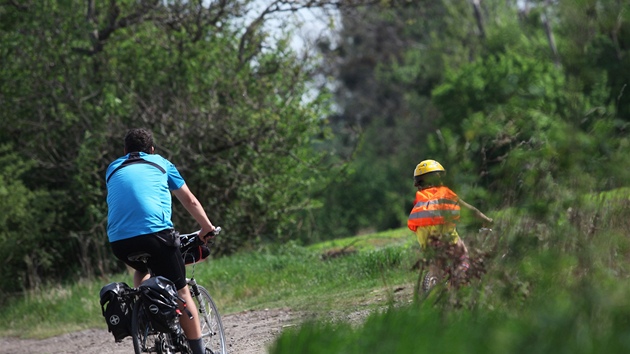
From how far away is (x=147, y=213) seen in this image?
780 centimetres

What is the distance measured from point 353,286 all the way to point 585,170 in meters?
7.18

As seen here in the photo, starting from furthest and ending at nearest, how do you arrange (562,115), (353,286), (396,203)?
(396,203) → (353,286) → (562,115)

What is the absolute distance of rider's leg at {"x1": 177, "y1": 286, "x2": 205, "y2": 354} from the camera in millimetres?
7969

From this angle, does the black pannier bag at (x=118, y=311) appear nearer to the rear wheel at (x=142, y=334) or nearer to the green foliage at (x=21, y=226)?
the rear wheel at (x=142, y=334)

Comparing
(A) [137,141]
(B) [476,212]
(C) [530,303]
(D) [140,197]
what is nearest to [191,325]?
(D) [140,197]

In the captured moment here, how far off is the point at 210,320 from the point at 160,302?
4.05ft

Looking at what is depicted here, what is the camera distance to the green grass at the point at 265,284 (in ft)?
45.0

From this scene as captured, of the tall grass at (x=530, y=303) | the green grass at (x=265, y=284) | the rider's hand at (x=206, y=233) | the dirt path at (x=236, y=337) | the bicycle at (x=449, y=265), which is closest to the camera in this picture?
the tall grass at (x=530, y=303)

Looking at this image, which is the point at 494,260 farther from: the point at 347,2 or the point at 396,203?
the point at 396,203

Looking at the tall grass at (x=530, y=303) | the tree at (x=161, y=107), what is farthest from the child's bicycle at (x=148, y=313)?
the tree at (x=161, y=107)

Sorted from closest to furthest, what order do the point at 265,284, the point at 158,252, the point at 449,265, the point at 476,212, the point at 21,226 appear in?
1. the point at 449,265
2. the point at 476,212
3. the point at 158,252
4. the point at 265,284
5. the point at 21,226

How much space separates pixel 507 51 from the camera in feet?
158

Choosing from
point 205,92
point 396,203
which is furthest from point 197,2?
point 396,203

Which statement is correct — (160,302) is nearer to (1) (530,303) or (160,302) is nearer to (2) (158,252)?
(2) (158,252)
